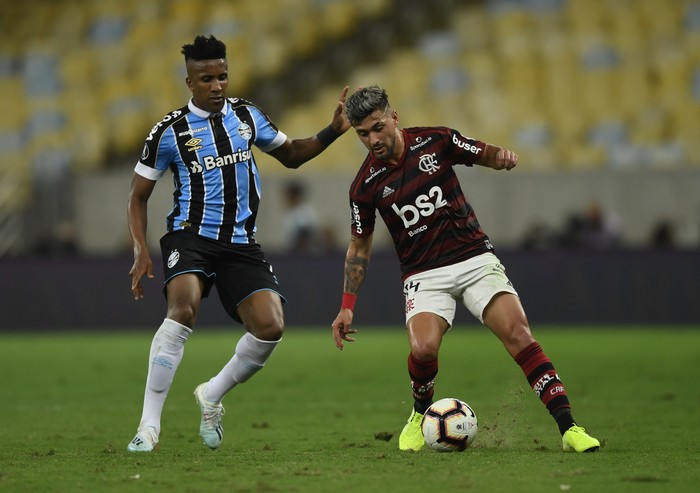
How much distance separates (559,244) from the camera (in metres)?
18.6

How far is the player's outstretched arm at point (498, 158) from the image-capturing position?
7332mm

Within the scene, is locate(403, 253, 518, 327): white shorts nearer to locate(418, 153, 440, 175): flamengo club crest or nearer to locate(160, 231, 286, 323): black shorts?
locate(418, 153, 440, 175): flamengo club crest

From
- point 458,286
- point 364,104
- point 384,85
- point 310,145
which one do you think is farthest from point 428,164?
point 384,85

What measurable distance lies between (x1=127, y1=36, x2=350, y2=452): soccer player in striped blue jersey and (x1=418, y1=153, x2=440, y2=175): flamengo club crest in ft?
3.69

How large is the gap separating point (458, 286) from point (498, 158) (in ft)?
2.70

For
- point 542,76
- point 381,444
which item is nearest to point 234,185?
point 381,444

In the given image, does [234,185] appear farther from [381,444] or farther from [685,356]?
[685,356]

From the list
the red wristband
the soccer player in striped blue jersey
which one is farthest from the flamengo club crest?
the soccer player in striped blue jersey

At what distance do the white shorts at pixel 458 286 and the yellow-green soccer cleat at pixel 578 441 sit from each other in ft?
3.00

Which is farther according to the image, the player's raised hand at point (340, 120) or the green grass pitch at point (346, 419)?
the player's raised hand at point (340, 120)

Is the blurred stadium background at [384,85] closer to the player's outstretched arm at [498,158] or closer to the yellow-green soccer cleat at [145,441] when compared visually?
the player's outstretched arm at [498,158]

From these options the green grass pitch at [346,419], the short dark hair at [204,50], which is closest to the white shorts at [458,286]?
the green grass pitch at [346,419]

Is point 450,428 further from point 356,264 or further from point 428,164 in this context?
point 428,164

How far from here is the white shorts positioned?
7.51 meters
